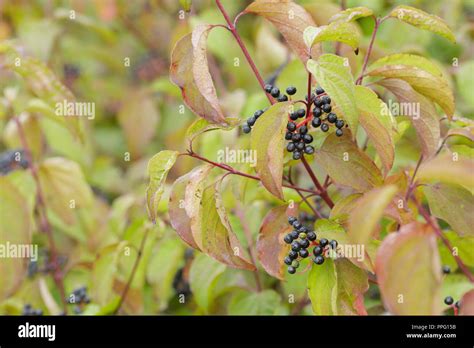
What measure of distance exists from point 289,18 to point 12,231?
0.91m

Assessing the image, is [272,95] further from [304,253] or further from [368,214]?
[368,214]

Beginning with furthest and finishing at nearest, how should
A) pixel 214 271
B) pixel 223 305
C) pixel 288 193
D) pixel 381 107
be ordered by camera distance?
pixel 223 305 → pixel 214 271 → pixel 288 193 → pixel 381 107

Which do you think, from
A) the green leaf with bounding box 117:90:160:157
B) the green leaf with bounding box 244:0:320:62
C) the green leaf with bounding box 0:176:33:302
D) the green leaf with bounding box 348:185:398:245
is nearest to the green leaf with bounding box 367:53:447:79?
the green leaf with bounding box 244:0:320:62

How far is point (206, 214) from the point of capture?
4.41 ft

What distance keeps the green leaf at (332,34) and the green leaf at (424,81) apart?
118 mm

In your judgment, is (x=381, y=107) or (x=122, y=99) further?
(x=122, y=99)

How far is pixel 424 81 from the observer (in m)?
1.35

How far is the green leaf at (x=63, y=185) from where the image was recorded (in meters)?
2.12

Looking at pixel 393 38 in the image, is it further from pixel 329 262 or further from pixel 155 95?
pixel 329 262

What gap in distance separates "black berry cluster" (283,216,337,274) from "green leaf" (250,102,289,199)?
0.11m

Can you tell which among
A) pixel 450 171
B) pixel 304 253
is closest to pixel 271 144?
pixel 304 253

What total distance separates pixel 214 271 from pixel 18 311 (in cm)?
65
